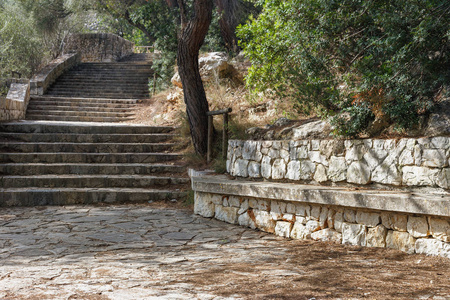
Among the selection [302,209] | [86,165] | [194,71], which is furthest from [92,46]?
[302,209]

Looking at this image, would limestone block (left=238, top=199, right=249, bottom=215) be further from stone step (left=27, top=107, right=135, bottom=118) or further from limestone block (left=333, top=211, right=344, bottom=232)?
stone step (left=27, top=107, right=135, bottom=118)

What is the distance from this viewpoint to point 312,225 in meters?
5.02

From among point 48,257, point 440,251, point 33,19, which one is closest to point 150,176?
point 48,257

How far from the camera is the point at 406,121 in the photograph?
4613 mm

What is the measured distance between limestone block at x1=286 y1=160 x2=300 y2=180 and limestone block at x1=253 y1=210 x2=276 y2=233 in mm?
593

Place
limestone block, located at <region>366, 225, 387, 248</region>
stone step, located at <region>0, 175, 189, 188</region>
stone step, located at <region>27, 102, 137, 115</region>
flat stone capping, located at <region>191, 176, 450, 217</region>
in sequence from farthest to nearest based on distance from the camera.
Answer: stone step, located at <region>27, 102, 137, 115</region> → stone step, located at <region>0, 175, 189, 188</region> → limestone block, located at <region>366, 225, 387, 248</region> → flat stone capping, located at <region>191, 176, 450, 217</region>

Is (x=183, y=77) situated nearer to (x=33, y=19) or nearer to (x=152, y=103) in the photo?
(x=152, y=103)

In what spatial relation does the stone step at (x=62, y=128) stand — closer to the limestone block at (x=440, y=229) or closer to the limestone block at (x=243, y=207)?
the limestone block at (x=243, y=207)

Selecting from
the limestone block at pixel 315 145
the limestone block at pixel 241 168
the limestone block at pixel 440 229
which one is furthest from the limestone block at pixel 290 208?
the limestone block at pixel 440 229

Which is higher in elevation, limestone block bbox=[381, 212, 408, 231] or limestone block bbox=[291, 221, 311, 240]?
limestone block bbox=[381, 212, 408, 231]

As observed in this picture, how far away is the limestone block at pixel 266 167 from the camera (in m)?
6.06

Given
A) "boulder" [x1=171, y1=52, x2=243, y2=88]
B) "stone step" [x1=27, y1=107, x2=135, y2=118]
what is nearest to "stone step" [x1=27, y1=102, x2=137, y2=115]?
"stone step" [x1=27, y1=107, x2=135, y2=118]

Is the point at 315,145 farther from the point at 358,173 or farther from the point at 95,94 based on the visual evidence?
the point at 95,94

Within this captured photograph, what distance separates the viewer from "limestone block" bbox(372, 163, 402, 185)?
4.52 metres
